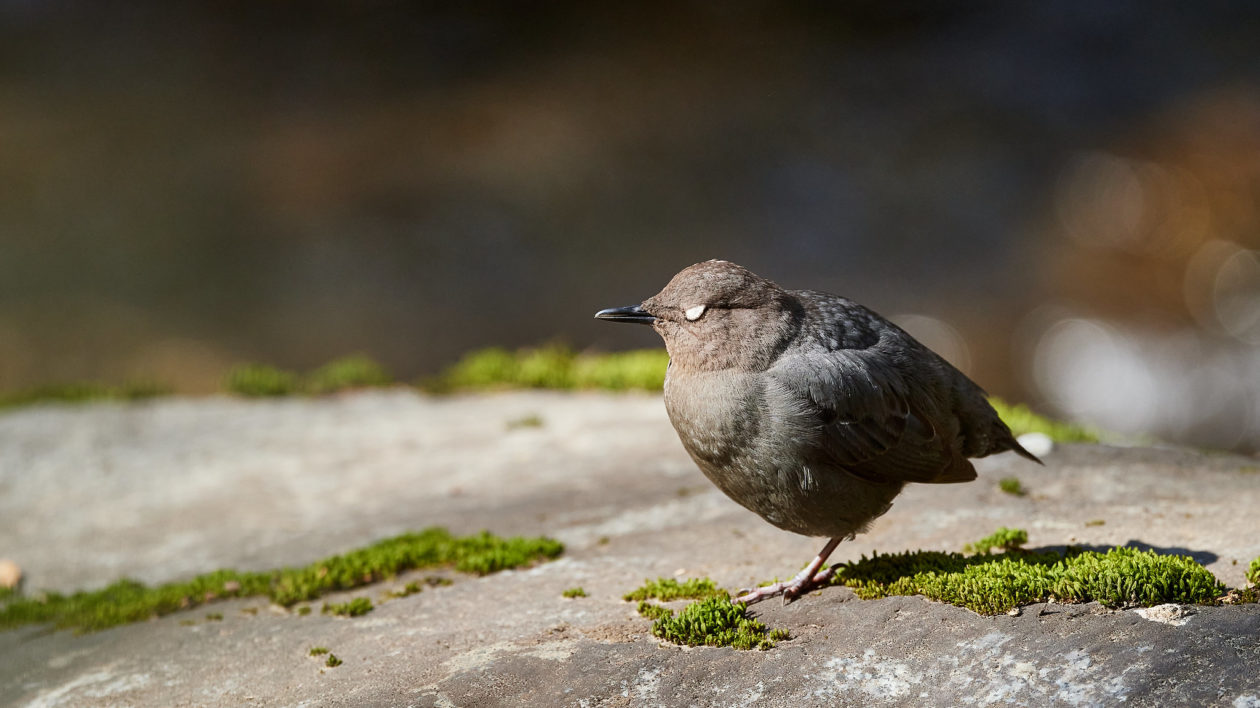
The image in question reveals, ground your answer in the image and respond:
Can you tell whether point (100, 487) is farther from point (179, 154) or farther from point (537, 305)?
point (179, 154)

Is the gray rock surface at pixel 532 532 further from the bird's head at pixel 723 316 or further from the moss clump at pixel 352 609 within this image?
the bird's head at pixel 723 316

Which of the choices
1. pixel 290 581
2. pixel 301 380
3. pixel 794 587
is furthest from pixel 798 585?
pixel 301 380

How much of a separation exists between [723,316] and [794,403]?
0.48 metres

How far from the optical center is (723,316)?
163 inches

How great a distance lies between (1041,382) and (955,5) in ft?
20.3

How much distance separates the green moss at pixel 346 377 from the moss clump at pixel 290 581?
354cm

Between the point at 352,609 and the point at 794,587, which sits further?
the point at 352,609

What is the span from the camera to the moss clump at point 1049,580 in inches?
146

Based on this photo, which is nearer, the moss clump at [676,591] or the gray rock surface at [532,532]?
the gray rock surface at [532,532]

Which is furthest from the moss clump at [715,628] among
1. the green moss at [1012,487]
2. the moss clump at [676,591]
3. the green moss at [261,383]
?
the green moss at [261,383]

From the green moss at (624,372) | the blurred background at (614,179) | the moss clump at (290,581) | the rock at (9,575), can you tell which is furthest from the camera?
the blurred background at (614,179)

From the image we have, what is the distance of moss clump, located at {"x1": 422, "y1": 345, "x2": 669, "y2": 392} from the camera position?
8.62 m

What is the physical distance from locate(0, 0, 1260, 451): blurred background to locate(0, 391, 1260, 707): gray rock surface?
17.7 feet

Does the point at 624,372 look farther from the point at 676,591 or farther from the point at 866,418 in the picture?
the point at 866,418
